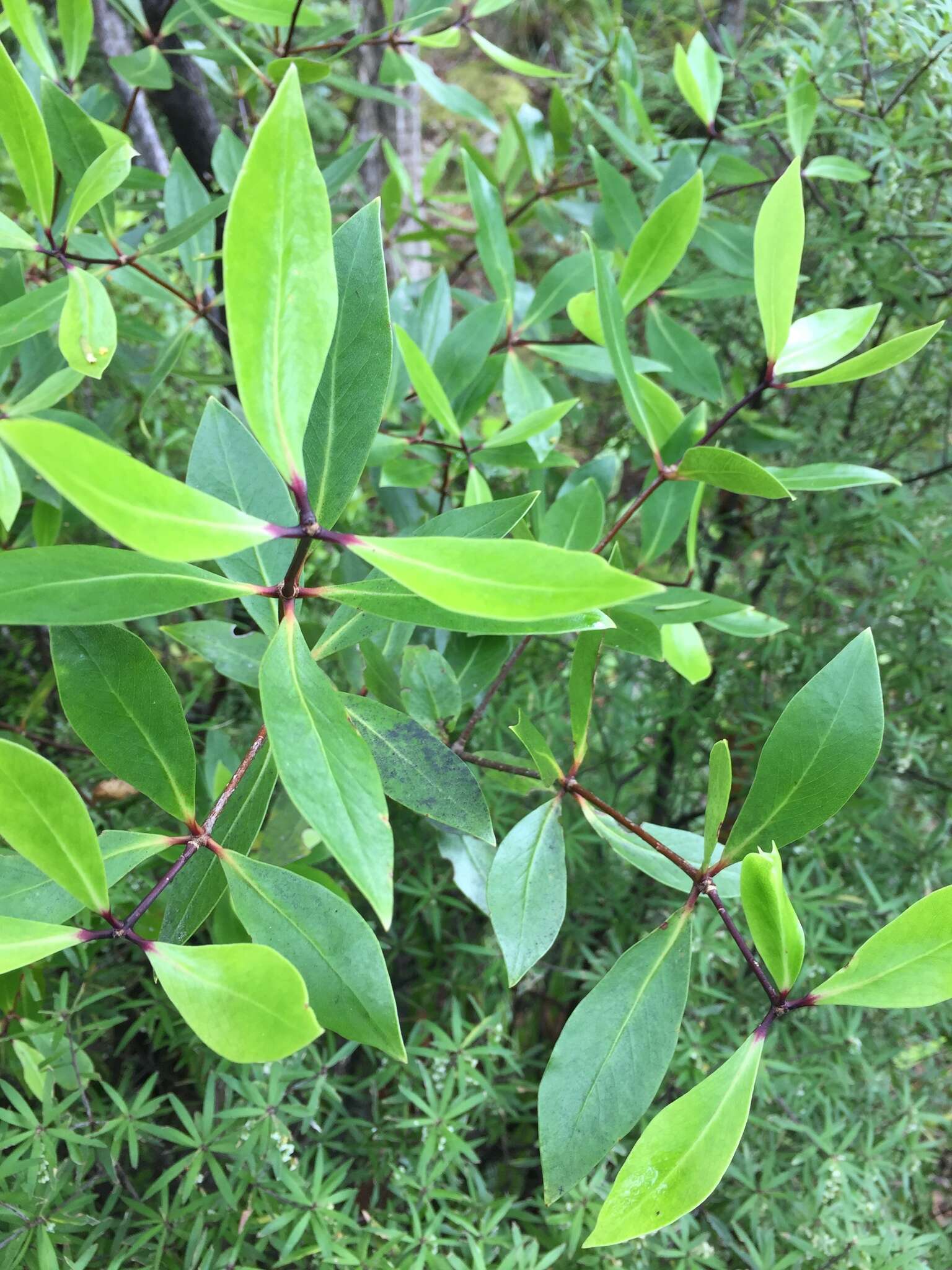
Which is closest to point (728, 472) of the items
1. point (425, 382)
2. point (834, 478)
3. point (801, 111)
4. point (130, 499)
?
point (834, 478)

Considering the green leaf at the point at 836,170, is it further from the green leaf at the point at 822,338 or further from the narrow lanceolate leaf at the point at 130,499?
Result: the narrow lanceolate leaf at the point at 130,499

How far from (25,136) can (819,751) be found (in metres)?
0.46

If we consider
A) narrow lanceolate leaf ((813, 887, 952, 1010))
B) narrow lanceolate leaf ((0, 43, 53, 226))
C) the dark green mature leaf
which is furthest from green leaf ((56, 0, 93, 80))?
narrow lanceolate leaf ((813, 887, 952, 1010))

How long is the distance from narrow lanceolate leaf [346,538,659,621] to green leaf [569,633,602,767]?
6.7 inches

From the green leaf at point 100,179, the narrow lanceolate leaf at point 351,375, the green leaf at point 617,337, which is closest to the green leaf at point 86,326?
the green leaf at point 100,179

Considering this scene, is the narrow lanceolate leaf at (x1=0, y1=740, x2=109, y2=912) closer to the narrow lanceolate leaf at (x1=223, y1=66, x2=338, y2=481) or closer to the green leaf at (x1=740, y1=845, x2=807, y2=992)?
the narrow lanceolate leaf at (x1=223, y1=66, x2=338, y2=481)

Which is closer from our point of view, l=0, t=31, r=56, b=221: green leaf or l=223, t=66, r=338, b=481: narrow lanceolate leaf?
l=223, t=66, r=338, b=481: narrow lanceolate leaf

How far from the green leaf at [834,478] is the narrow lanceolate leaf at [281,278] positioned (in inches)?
10.5

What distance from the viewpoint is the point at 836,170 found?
28.0 inches

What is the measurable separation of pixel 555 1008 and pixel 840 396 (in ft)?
2.24

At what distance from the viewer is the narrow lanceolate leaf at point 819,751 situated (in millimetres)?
384

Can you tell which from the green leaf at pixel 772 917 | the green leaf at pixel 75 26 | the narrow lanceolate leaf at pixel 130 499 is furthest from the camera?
the green leaf at pixel 75 26

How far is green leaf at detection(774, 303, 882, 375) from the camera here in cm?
45

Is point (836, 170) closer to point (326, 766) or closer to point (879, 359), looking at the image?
point (879, 359)
